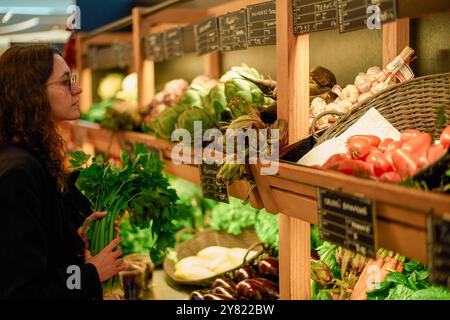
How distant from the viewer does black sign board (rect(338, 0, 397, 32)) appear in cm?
172

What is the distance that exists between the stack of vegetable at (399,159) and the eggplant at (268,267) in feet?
4.20

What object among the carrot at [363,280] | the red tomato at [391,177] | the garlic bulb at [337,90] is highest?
the garlic bulb at [337,90]

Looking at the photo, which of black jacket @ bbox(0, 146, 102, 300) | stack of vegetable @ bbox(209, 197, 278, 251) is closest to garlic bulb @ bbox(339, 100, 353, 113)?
stack of vegetable @ bbox(209, 197, 278, 251)

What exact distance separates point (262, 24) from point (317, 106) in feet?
1.36

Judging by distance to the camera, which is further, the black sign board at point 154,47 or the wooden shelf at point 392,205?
the black sign board at point 154,47

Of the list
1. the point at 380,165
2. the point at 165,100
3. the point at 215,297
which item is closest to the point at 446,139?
the point at 380,165

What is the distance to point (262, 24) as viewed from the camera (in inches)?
95.3

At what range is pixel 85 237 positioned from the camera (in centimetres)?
248

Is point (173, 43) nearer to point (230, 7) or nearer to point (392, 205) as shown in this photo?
point (230, 7)

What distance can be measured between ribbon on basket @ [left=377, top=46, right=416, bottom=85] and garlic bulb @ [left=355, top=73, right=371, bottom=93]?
85 mm

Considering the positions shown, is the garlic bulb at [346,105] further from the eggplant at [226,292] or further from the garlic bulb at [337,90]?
the eggplant at [226,292]

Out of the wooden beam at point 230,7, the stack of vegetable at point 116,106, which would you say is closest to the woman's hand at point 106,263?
the wooden beam at point 230,7

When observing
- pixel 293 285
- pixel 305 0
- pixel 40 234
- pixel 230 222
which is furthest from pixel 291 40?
pixel 230 222

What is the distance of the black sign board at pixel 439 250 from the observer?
133cm
